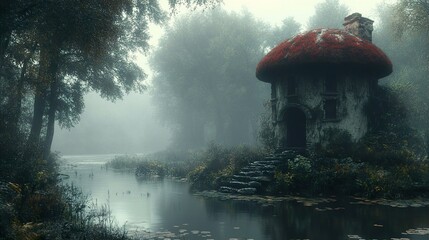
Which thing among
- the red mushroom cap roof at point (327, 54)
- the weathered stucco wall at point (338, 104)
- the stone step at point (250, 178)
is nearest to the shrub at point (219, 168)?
Result: the stone step at point (250, 178)

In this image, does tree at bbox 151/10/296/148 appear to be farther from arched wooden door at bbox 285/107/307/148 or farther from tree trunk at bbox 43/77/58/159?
tree trunk at bbox 43/77/58/159

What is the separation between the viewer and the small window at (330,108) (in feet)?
67.4

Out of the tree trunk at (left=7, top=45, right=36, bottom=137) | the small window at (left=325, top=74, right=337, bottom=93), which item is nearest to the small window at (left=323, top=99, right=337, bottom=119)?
the small window at (left=325, top=74, right=337, bottom=93)

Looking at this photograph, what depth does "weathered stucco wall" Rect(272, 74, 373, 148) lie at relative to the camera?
67.2 feet

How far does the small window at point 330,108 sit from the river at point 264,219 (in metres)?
6.83

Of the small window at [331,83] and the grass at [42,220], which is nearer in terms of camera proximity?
the grass at [42,220]

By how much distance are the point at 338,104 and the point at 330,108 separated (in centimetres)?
46

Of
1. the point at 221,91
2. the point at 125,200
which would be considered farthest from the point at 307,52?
the point at 221,91

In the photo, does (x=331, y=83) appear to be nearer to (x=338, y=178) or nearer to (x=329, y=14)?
(x=338, y=178)

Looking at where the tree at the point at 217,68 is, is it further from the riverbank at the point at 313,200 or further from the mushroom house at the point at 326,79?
the riverbank at the point at 313,200

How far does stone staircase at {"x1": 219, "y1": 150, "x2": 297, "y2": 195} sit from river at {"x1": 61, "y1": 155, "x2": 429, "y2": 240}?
213cm

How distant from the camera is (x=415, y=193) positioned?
51.1ft

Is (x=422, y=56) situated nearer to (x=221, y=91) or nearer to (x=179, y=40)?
(x=221, y=91)

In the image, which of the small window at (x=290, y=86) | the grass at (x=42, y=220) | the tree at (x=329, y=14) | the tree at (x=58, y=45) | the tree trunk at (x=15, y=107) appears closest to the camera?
the grass at (x=42, y=220)
